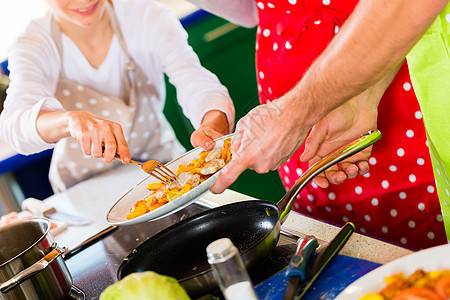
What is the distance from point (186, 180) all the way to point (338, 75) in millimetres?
405

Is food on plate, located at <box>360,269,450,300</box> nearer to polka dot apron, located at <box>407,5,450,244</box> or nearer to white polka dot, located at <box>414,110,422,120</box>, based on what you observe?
polka dot apron, located at <box>407,5,450,244</box>

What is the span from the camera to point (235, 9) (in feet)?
4.99

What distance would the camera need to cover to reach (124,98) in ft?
6.89

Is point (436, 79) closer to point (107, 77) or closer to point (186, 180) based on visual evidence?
point (186, 180)

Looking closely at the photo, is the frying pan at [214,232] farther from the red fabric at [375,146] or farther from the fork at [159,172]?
the red fabric at [375,146]

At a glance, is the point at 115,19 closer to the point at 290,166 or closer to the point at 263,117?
the point at 290,166

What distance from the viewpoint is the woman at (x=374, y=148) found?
1142 mm

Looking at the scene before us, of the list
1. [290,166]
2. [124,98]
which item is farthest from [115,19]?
[290,166]

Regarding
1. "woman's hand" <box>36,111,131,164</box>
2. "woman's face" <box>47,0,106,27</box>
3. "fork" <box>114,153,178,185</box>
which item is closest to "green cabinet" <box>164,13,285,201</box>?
"woman's face" <box>47,0,106,27</box>

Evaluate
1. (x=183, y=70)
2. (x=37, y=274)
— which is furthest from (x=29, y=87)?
(x=37, y=274)

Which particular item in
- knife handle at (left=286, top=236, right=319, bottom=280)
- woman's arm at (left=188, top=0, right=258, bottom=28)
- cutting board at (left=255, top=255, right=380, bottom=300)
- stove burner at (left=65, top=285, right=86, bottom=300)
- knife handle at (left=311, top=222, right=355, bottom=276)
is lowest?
cutting board at (left=255, top=255, right=380, bottom=300)

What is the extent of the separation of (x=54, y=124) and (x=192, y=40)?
1376mm

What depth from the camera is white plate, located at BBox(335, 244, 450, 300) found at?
64cm

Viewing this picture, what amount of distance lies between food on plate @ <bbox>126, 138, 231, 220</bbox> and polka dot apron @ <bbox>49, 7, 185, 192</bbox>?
85 centimetres
